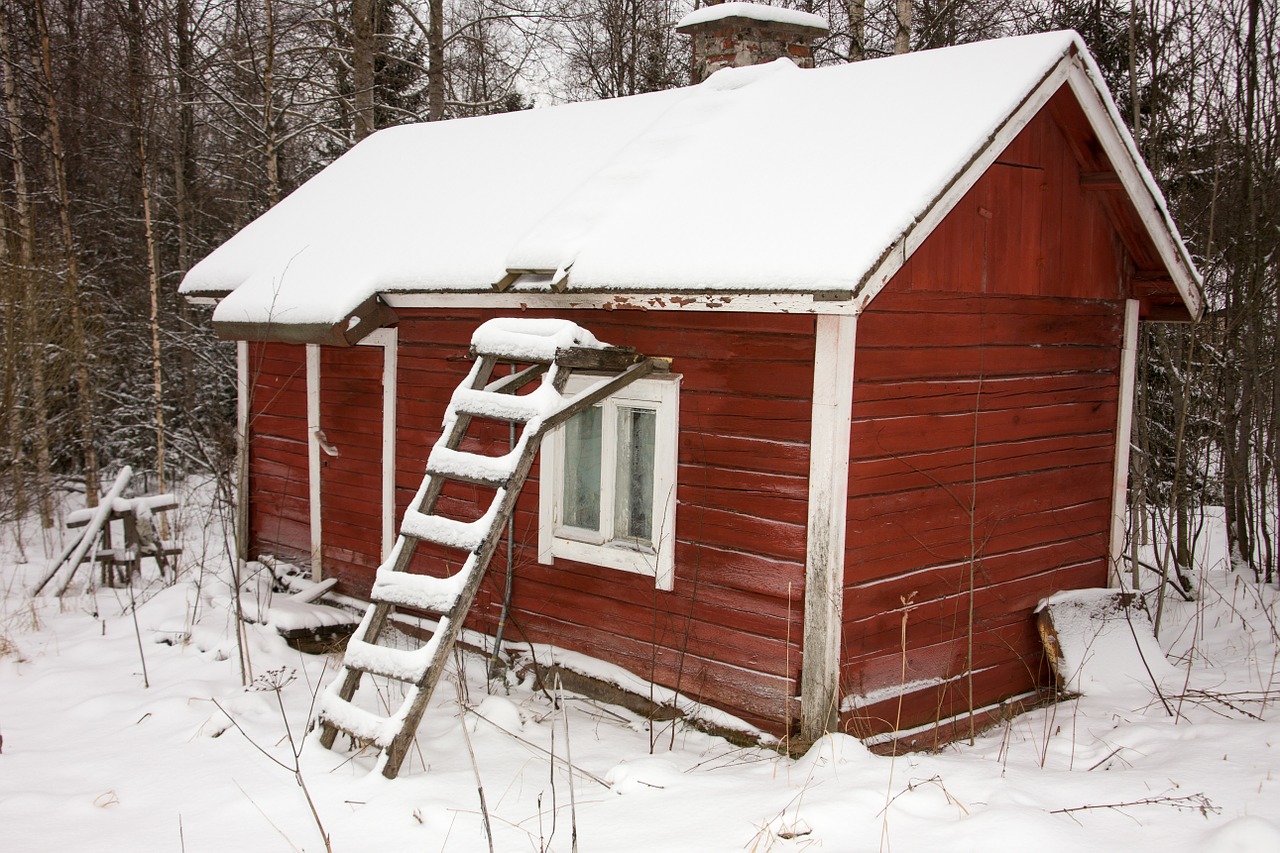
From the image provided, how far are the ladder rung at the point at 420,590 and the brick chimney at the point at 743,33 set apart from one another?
4.71 metres

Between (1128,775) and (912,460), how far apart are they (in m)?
1.83

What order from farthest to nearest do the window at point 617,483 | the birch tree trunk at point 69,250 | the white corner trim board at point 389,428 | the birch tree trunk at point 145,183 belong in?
the birch tree trunk at point 145,183 → the birch tree trunk at point 69,250 → the white corner trim board at point 389,428 → the window at point 617,483

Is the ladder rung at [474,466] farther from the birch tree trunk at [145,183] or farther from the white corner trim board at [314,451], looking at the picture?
the birch tree trunk at [145,183]

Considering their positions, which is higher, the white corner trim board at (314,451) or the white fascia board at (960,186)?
the white fascia board at (960,186)

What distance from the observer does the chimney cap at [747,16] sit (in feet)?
24.7

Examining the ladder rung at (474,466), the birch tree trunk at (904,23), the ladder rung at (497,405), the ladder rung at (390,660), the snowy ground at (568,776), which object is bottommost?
the snowy ground at (568,776)

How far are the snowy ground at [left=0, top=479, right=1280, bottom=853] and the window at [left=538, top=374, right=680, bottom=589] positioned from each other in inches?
37.5

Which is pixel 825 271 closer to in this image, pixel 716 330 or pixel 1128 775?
pixel 716 330

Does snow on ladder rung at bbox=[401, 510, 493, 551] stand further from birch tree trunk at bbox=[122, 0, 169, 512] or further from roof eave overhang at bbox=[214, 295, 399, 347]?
birch tree trunk at bbox=[122, 0, 169, 512]

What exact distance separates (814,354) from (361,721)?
9.29 feet

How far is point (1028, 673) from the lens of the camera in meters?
6.50

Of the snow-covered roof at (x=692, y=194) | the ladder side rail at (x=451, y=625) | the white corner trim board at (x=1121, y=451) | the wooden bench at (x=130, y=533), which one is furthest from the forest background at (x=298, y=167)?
the ladder side rail at (x=451, y=625)

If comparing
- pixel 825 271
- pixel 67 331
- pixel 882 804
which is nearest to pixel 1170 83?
pixel 825 271

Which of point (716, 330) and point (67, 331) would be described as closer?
point (716, 330)
